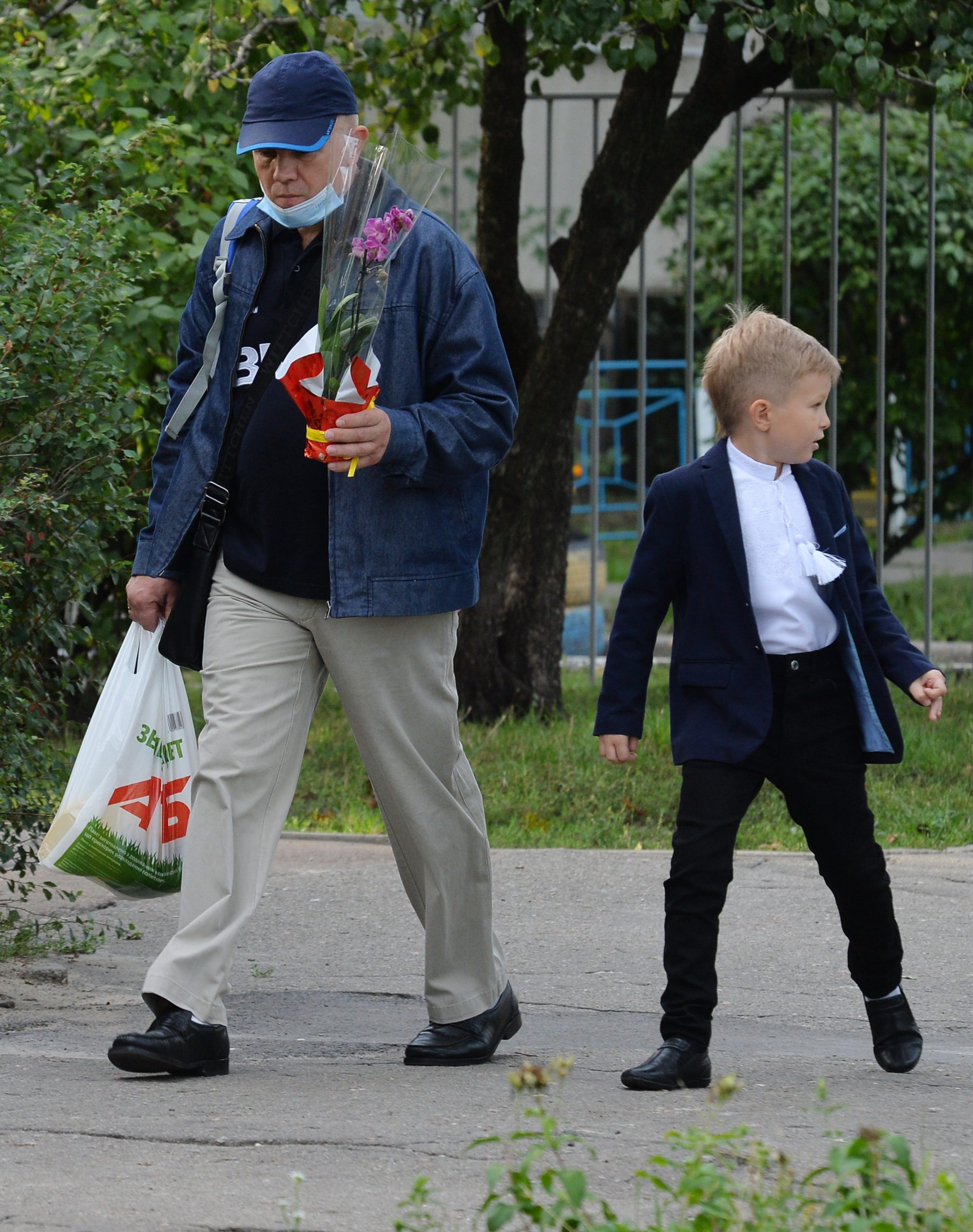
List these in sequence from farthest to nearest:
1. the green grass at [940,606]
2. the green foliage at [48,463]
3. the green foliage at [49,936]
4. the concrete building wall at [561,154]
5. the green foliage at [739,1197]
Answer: the concrete building wall at [561,154] → the green grass at [940,606] → the green foliage at [49,936] → the green foliage at [48,463] → the green foliage at [739,1197]

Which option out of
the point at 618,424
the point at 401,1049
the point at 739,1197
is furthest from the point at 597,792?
the point at 618,424

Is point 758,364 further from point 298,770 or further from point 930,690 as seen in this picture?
point 298,770

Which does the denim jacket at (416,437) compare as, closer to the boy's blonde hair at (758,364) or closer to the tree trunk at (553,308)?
the boy's blonde hair at (758,364)

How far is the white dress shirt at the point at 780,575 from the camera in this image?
11.6ft

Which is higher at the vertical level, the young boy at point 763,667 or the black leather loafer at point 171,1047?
the young boy at point 763,667

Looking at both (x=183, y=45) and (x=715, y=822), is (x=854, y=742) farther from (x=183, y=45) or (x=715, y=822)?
(x=183, y=45)

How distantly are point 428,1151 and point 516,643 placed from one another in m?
4.91

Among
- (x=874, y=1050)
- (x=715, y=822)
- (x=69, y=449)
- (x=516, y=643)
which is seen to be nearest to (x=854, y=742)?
(x=715, y=822)

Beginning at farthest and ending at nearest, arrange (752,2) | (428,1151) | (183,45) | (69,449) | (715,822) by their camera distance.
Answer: (183,45) → (752,2) → (69,449) → (715,822) → (428,1151)

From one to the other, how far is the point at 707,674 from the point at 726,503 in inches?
13.4

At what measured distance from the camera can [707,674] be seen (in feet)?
11.5

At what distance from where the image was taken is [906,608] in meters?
11.4

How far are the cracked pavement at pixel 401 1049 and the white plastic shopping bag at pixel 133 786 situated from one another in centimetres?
40

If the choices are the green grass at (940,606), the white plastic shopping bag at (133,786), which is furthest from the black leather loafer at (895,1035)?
the green grass at (940,606)
